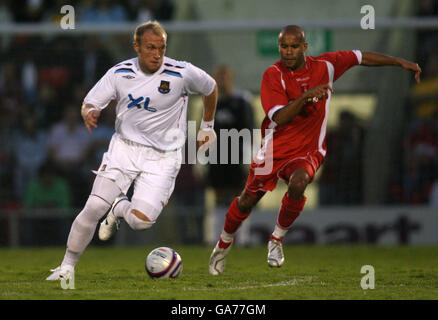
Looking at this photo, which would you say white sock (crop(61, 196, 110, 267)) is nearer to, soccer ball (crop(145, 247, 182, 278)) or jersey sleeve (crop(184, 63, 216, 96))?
soccer ball (crop(145, 247, 182, 278))

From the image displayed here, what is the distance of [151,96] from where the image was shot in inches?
276

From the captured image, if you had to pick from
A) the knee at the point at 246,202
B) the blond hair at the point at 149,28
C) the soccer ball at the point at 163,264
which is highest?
the blond hair at the point at 149,28

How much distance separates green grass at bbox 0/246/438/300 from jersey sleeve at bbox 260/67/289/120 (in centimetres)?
139

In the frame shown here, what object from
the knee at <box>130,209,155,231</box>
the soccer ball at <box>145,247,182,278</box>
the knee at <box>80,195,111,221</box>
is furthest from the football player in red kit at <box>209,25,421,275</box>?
the knee at <box>80,195,111,221</box>

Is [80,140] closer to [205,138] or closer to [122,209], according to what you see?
[205,138]

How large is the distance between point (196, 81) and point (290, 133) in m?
0.90

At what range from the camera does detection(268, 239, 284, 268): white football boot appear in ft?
23.6

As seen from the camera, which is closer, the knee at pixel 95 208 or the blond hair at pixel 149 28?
the knee at pixel 95 208

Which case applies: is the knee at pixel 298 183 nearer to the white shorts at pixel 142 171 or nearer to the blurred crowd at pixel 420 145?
the white shorts at pixel 142 171

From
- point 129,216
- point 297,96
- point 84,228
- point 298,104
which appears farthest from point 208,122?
point 84,228

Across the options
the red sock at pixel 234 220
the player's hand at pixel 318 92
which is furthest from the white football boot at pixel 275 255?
the player's hand at pixel 318 92

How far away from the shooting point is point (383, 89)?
12.6 meters

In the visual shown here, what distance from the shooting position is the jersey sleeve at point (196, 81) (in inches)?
280
